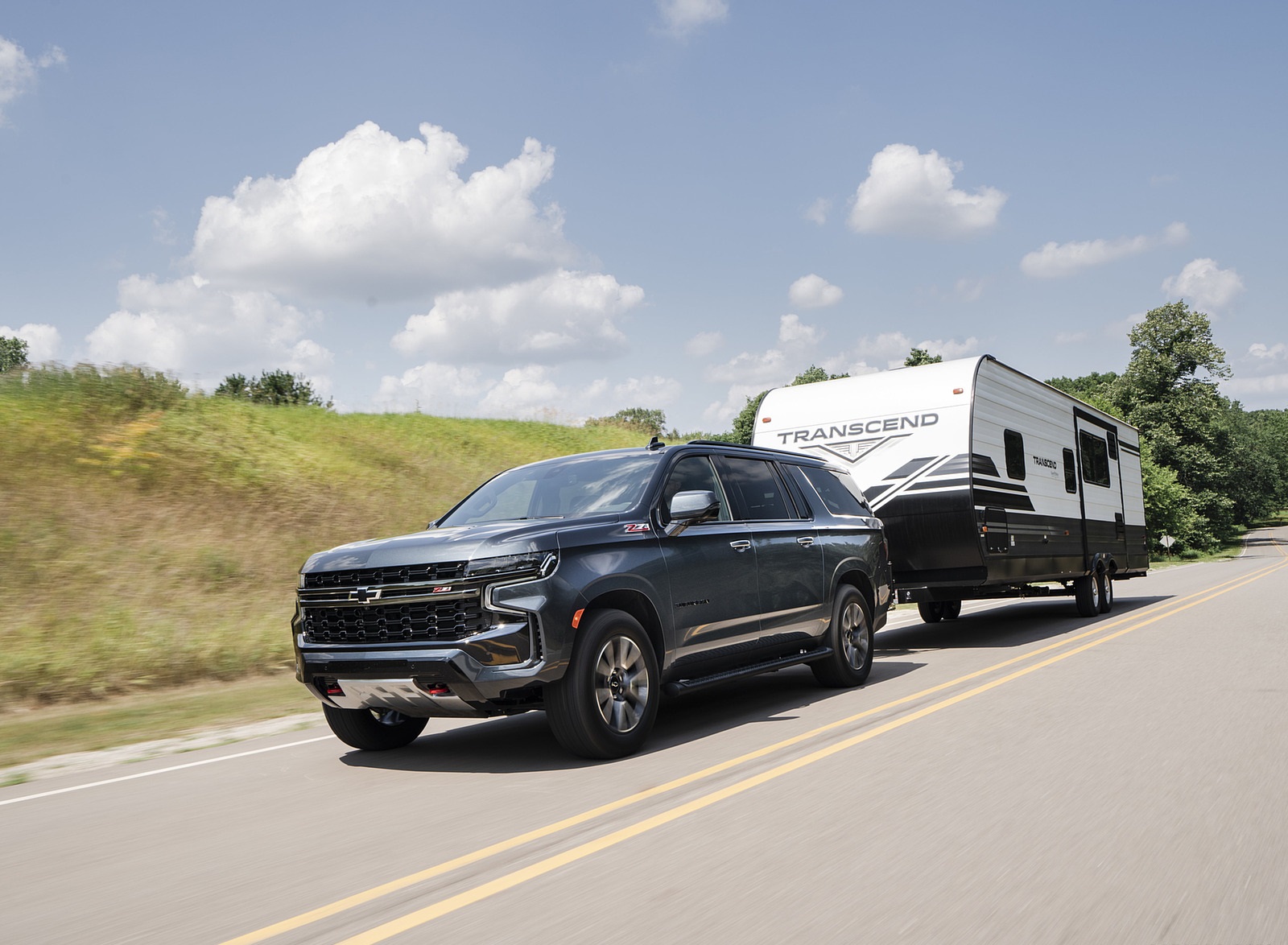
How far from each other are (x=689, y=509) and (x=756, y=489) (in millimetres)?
1872

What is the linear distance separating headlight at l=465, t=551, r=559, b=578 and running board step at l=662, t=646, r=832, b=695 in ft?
4.91

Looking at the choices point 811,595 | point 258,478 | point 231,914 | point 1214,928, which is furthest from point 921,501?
point 258,478

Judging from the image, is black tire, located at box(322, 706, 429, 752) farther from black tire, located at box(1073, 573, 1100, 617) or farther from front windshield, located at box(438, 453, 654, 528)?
black tire, located at box(1073, 573, 1100, 617)

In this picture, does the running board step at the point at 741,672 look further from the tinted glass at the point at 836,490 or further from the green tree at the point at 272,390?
the green tree at the point at 272,390

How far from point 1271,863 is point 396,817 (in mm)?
4070

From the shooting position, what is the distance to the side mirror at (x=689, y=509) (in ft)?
23.7

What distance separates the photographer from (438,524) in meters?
8.12

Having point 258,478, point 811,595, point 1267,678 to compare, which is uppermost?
point 258,478

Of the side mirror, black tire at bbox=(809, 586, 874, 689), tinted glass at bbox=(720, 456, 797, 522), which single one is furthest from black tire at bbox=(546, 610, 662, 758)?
black tire at bbox=(809, 586, 874, 689)

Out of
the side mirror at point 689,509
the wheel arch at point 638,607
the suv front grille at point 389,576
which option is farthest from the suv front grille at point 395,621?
the side mirror at point 689,509

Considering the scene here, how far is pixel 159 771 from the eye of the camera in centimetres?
712

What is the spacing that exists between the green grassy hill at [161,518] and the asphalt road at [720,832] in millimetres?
5269

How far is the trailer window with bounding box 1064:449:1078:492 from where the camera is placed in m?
15.9

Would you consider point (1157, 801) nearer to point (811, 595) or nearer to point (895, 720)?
point (895, 720)
